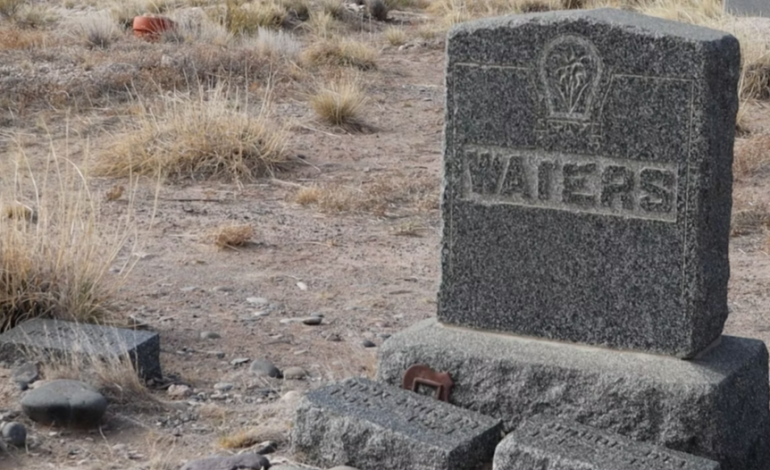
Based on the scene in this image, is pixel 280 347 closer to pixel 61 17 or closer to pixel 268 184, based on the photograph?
pixel 268 184

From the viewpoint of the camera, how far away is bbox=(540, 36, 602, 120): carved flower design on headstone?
446 cm

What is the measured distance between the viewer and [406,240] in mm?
8000

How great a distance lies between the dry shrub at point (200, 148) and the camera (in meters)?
9.24

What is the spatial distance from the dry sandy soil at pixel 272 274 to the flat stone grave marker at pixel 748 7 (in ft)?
9.92

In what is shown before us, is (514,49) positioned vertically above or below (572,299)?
above

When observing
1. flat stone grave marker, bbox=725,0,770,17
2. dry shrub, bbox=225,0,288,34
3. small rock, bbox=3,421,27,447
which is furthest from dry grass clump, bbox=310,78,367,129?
small rock, bbox=3,421,27,447

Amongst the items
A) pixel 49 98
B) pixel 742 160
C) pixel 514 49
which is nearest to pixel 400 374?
pixel 514 49

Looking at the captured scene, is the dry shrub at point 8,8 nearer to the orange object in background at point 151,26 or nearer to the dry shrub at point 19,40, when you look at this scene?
the dry shrub at point 19,40

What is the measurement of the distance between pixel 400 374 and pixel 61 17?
14593 mm

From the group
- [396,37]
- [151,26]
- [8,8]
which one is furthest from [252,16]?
[8,8]

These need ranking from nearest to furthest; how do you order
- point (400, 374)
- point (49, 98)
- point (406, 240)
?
point (400, 374), point (406, 240), point (49, 98)

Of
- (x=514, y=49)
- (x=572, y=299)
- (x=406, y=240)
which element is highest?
(x=514, y=49)

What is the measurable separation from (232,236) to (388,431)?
3375mm

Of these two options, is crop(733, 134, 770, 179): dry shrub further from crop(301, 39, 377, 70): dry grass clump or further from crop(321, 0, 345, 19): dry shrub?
crop(321, 0, 345, 19): dry shrub
